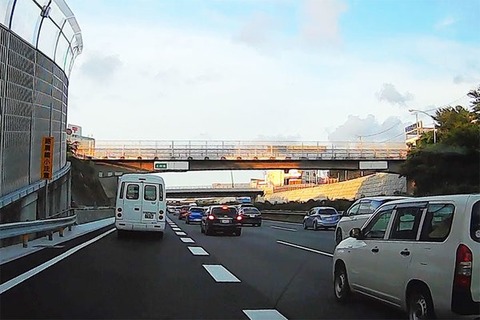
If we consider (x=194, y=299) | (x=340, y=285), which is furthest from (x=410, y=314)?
(x=194, y=299)

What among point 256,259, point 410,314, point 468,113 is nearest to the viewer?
point 410,314

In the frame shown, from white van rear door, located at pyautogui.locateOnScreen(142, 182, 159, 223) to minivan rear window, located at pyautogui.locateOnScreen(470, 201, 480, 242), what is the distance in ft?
63.1

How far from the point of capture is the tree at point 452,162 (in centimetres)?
4219

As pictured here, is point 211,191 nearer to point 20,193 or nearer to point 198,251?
point 20,193

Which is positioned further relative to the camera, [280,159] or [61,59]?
[280,159]

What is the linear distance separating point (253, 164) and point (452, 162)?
24459 millimetres

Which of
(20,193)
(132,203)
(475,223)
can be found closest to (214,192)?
(132,203)

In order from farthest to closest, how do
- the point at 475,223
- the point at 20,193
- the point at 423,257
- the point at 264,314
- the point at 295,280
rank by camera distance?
the point at 20,193
the point at 295,280
the point at 264,314
the point at 423,257
the point at 475,223

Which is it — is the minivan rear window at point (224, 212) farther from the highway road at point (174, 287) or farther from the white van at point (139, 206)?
the highway road at point (174, 287)

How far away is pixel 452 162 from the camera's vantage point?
44.0 meters

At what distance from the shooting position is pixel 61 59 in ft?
114

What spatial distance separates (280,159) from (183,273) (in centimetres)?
5081

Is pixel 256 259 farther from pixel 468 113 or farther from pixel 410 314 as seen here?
pixel 468 113

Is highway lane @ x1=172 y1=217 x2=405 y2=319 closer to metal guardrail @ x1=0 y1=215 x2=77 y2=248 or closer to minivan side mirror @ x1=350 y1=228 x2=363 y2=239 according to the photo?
minivan side mirror @ x1=350 y1=228 x2=363 y2=239
